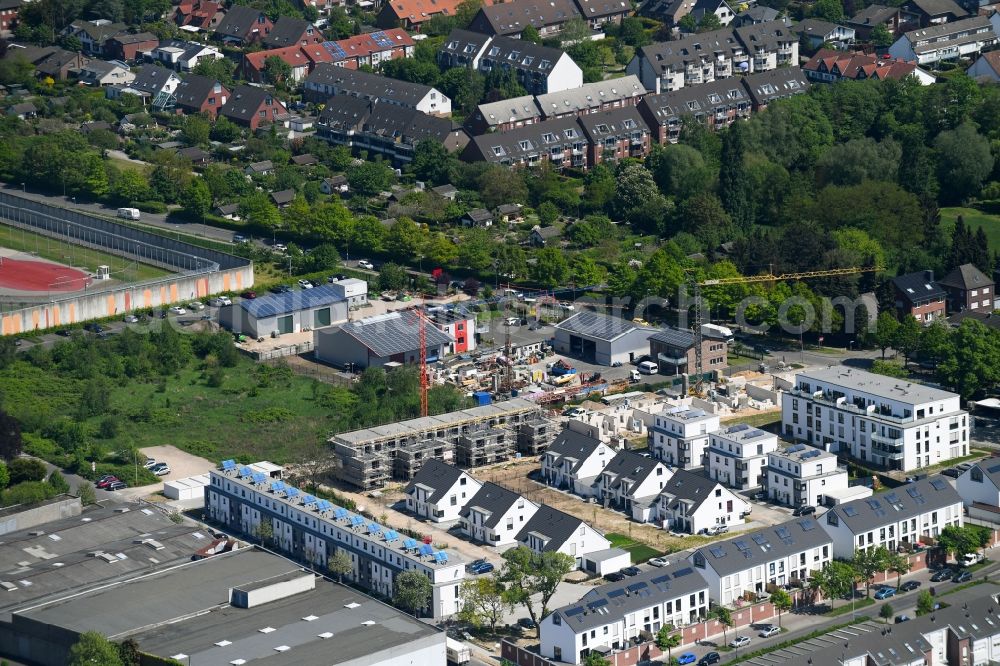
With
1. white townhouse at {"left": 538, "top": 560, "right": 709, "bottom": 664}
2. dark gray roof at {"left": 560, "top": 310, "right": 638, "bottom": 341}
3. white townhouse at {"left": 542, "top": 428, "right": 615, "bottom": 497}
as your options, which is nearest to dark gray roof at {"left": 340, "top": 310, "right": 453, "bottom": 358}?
dark gray roof at {"left": 560, "top": 310, "right": 638, "bottom": 341}

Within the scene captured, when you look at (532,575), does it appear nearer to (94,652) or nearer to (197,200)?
(94,652)

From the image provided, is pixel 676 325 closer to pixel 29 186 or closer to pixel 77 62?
pixel 29 186

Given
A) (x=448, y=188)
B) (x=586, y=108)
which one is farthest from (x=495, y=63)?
(x=448, y=188)

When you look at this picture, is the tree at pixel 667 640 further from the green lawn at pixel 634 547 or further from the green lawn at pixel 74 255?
the green lawn at pixel 74 255

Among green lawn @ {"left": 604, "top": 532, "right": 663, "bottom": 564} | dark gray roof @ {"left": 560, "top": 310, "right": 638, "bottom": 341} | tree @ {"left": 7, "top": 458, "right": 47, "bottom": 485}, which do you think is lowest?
green lawn @ {"left": 604, "top": 532, "right": 663, "bottom": 564}

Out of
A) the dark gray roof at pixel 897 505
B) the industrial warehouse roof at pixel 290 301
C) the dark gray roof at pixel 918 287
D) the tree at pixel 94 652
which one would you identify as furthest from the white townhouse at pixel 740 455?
the tree at pixel 94 652

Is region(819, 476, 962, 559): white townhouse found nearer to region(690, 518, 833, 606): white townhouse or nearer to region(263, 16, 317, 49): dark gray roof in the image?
region(690, 518, 833, 606): white townhouse

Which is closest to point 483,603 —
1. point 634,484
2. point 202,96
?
point 634,484
